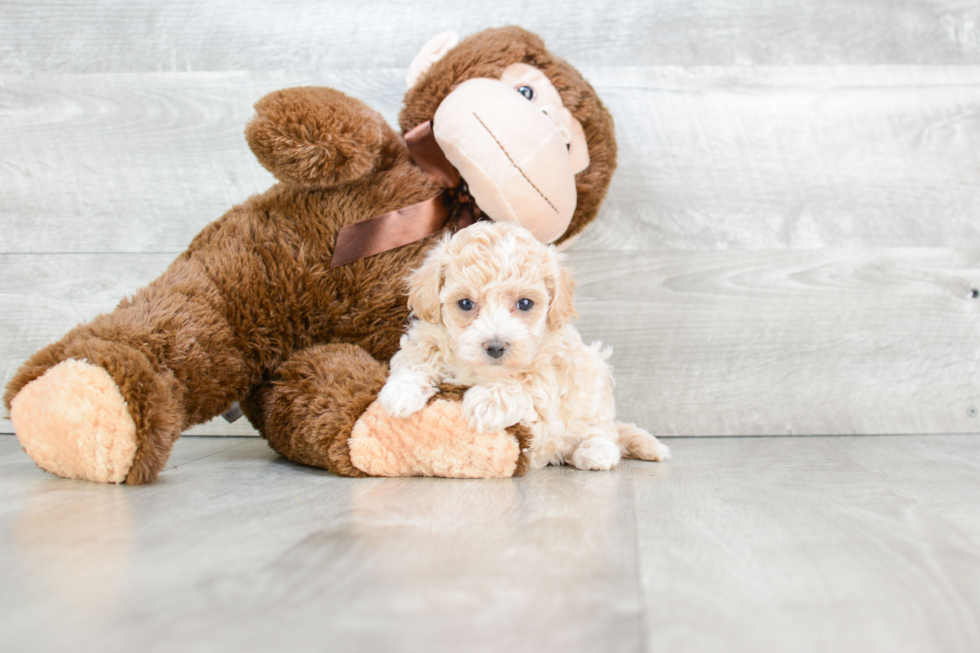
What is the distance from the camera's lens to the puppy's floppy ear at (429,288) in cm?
107

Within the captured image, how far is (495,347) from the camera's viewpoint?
1004mm

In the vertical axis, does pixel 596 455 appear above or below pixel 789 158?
below

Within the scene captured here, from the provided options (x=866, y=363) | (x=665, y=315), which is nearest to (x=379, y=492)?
(x=665, y=315)

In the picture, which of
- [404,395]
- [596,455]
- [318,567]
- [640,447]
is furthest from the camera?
[640,447]

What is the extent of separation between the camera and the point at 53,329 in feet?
5.20

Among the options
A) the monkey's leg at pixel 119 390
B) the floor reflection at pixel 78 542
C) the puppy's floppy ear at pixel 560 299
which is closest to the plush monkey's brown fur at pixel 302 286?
the monkey's leg at pixel 119 390

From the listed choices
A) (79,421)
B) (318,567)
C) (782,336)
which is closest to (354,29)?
(79,421)

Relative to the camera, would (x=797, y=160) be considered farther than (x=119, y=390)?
Yes

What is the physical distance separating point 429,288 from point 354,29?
0.83 m

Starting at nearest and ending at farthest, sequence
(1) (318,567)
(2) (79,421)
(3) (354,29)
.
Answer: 1. (1) (318,567)
2. (2) (79,421)
3. (3) (354,29)

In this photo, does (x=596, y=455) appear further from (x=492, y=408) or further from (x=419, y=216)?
(x=419, y=216)

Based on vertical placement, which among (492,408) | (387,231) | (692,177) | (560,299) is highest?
(692,177)

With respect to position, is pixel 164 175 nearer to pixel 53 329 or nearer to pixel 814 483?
pixel 53 329

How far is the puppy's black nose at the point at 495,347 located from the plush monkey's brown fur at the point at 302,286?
8.1 inches
